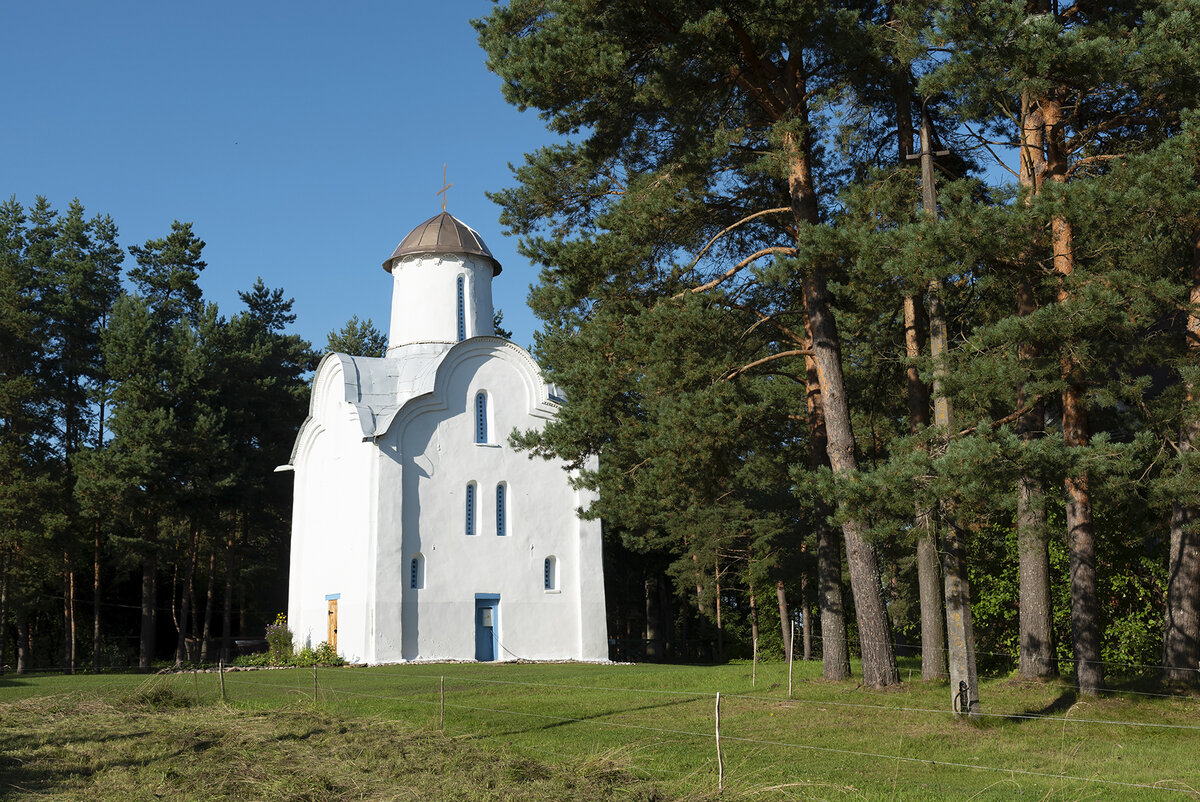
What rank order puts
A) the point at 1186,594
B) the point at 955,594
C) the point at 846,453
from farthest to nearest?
the point at 846,453 → the point at 1186,594 → the point at 955,594

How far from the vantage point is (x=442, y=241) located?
3198cm

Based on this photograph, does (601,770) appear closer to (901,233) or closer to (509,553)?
(901,233)

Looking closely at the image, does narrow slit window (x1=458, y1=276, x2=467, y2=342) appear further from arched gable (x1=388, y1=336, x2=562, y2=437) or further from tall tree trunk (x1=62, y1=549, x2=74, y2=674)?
tall tree trunk (x1=62, y1=549, x2=74, y2=674)

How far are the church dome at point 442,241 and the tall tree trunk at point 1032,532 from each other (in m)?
20.2

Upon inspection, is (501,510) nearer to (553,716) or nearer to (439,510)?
(439,510)

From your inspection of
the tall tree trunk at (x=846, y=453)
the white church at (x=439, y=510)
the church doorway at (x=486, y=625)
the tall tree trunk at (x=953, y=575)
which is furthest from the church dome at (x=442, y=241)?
the tall tree trunk at (x=953, y=575)

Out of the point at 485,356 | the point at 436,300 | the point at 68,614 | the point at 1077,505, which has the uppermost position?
the point at 436,300

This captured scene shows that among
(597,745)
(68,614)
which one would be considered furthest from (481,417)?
(597,745)

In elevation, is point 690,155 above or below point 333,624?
above

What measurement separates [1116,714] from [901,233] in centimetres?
599

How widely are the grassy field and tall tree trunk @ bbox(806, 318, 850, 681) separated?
1.95 feet

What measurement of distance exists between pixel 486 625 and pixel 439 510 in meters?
3.39

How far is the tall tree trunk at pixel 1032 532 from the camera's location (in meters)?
13.4

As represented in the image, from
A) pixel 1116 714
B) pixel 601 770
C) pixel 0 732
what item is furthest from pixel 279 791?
pixel 1116 714
